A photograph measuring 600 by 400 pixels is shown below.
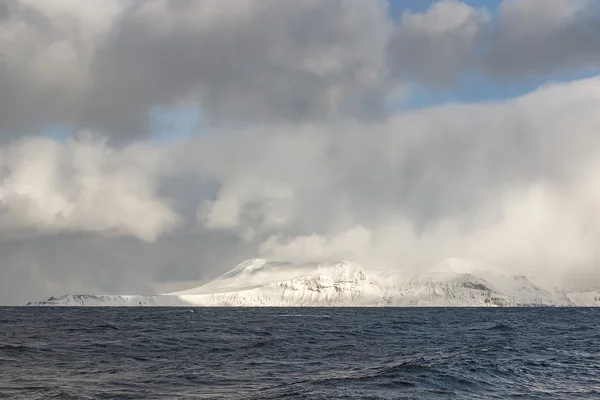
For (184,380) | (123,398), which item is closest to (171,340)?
(184,380)

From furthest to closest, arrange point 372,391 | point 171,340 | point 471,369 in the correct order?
point 171,340
point 471,369
point 372,391

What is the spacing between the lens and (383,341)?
89.6 meters

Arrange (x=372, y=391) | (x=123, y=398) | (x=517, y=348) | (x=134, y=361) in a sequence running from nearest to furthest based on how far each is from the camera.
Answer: (x=123, y=398) < (x=372, y=391) < (x=134, y=361) < (x=517, y=348)

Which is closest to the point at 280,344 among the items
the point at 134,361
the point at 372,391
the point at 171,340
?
the point at 171,340

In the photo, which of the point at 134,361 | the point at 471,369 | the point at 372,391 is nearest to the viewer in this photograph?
the point at 372,391

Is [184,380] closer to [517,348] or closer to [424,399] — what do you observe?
[424,399]

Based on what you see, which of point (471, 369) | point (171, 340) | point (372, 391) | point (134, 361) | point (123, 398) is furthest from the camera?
point (171, 340)

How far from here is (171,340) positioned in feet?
288

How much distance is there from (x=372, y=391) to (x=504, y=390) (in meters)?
10.2

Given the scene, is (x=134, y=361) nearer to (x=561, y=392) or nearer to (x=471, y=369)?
(x=471, y=369)

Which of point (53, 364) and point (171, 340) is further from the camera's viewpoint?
point (171, 340)

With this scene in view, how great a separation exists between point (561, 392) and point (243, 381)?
22505mm

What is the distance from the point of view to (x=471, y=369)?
2201 inches

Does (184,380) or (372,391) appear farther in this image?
(184,380)
